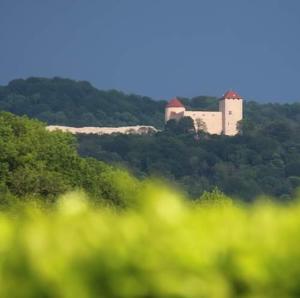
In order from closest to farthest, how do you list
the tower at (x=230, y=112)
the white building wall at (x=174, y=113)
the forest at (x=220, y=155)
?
the forest at (x=220, y=155), the tower at (x=230, y=112), the white building wall at (x=174, y=113)

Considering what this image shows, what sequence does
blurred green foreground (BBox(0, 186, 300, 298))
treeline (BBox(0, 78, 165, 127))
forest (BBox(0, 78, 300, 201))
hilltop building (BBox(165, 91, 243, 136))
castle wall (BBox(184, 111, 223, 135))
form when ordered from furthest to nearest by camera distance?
treeline (BBox(0, 78, 165, 127)) < castle wall (BBox(184, 111, 223, 135)) < hilltop building (BBox(165, 91, 243, 136)) < forest (BBox(0, 78, 300, 201)) < blurred green foreground (BBox(0, 186, 300, 298))

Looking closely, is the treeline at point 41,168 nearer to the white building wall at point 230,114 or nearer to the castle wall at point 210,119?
the white building wall at point 230,114

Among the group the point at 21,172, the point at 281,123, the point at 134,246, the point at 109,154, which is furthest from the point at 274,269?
the point at 281,123

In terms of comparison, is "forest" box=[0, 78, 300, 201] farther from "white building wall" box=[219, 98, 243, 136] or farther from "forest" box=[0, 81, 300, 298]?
"forest" box=[0, 81, 300, 298]

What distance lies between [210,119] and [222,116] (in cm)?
220

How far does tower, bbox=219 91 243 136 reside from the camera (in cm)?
14688

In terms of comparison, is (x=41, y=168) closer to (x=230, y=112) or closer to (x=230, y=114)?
(x=230, y=114)

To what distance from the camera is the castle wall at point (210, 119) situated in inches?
5807

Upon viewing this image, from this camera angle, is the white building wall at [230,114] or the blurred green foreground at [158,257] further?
the white building wall at [230,114]

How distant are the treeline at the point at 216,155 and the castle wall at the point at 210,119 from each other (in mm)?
2876

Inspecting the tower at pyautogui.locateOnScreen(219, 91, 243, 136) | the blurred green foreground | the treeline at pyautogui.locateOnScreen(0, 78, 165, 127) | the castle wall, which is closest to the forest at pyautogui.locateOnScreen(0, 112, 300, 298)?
the blurred green foreground

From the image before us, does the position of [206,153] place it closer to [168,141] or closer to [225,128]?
[168,141]

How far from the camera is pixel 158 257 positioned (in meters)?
3.52

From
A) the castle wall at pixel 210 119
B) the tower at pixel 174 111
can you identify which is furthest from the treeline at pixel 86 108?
the castle wall at pixel 210 119
